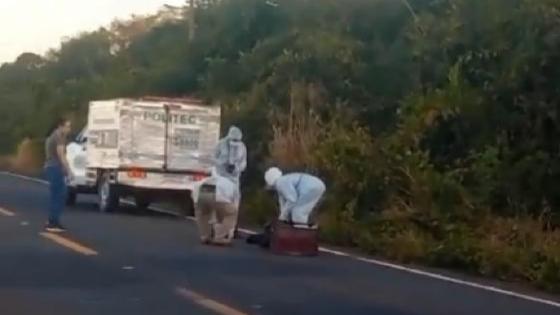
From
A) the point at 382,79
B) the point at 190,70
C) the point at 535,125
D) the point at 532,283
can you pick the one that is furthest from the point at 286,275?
the point at 190,70

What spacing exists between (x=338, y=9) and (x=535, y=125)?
1639 cm

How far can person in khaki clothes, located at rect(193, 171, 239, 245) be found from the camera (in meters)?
22.6

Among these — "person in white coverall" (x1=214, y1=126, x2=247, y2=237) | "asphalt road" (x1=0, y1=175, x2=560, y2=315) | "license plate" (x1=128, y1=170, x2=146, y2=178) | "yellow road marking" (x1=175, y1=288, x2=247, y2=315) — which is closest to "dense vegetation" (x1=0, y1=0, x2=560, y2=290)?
"person in white coverall" (x1=214, y1=126, x2=247, y2=237)

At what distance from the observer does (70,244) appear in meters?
21.4

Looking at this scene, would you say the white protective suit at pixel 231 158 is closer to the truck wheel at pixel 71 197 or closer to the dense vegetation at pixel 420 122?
the dense vegetation at pixel 420 122

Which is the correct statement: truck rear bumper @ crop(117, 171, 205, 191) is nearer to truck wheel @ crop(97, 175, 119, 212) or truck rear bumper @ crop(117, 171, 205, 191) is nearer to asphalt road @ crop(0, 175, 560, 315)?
truck wheel @ crop(97, 175, 119, 212)

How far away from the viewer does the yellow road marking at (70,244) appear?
66.3ft

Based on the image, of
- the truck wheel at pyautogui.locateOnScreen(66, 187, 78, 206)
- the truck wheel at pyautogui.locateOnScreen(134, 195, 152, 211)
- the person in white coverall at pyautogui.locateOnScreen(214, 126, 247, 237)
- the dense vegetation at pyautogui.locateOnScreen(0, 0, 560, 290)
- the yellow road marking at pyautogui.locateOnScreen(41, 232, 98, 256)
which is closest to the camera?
the yellow road marking at pyautogui.locateOnScreen(41, 232, 98, 256)

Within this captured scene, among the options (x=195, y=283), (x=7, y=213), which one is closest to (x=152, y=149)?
(x=7, y=213)

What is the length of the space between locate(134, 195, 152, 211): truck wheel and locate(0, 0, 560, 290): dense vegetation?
2.04 meters

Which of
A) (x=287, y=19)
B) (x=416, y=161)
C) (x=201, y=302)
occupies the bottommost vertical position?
(x=201, y=302)

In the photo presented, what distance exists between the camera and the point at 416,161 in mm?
24297

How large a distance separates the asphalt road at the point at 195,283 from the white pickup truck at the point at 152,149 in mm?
5724

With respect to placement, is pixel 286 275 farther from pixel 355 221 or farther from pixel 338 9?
pixel 338 9
